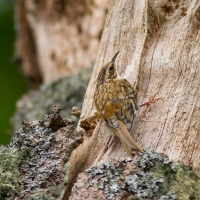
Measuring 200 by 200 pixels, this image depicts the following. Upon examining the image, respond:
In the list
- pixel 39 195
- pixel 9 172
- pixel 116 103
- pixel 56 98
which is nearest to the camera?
pixel 39 195

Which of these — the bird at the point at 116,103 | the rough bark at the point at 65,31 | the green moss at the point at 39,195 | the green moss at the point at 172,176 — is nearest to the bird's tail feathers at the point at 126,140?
the bird at the point at 116,103

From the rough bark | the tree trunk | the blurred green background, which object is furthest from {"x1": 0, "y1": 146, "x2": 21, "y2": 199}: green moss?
the blurred green background

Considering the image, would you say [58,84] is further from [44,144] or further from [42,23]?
[44,144]

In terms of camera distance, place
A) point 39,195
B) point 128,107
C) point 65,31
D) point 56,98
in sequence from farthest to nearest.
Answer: point 65,31, point 56,98, point 128,107, point 39,195

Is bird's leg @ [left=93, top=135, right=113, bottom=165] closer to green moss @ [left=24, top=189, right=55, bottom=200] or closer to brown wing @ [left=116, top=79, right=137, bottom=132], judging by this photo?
brown wing @ [left=116, top=79, right=137, bottom=132]

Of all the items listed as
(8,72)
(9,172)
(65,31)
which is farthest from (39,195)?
(8,72)

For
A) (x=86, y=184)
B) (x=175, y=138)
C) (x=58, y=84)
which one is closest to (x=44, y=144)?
(x=86, y=184)

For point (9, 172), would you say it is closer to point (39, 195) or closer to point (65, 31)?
point (39, 195)
